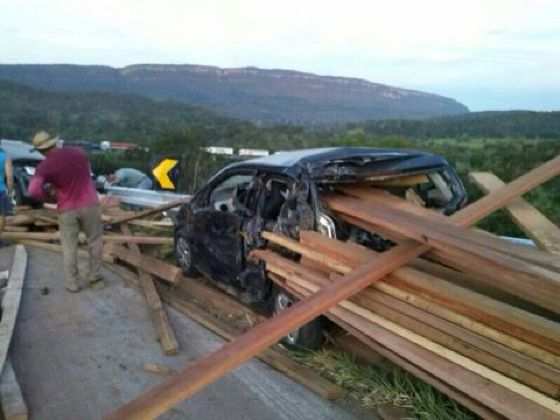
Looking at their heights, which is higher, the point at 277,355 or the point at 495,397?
the point at 495,397

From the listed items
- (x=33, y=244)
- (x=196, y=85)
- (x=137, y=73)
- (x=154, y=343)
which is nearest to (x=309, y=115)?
(x=196, y=85)

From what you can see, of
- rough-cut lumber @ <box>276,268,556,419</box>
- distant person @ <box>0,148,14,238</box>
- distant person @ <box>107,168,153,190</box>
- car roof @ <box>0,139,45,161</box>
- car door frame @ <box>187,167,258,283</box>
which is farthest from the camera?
distant person @ <box>107,168,153,190</box>

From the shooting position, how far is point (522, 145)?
1334cm

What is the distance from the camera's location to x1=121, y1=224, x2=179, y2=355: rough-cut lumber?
17.4ft

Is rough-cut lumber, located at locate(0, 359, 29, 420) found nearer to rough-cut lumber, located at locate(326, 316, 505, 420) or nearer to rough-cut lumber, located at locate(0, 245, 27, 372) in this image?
rough-cut lumber, located at locate(0, 245, 27, 372)

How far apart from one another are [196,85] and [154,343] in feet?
179

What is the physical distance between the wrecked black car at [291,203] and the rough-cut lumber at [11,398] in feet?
7.35

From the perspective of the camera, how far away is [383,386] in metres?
4.32

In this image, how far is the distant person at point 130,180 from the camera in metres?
14.1

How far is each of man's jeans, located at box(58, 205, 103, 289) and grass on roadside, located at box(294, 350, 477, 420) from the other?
3496mm

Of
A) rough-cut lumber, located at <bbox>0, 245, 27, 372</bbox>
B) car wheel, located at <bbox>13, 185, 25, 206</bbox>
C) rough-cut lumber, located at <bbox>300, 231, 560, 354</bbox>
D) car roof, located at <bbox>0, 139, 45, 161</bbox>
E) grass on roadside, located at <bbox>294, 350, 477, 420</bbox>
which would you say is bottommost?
car wheel, located at <bbox>13, 185, 25, 206</bbox>

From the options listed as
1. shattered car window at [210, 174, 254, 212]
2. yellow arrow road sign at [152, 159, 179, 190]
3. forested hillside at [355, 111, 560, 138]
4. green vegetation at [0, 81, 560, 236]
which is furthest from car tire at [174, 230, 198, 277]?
forested hillside at [355, 111, 560, 138]

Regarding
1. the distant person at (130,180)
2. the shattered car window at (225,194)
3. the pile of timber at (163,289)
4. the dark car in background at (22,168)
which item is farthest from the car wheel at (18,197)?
the shattered car window at (225,194)

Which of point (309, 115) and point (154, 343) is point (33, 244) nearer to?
point (154, 343)
